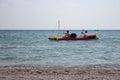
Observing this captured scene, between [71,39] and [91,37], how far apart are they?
4.34m

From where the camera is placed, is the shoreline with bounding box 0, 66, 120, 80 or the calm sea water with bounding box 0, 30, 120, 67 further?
the calm sea water with bounding box 0, 30, 120, 67

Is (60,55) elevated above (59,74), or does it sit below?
below

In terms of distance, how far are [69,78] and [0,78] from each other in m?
2.94

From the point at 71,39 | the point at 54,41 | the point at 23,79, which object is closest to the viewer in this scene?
the point at 23,79

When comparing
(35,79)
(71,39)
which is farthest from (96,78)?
(71,39)

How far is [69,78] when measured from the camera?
480 inches

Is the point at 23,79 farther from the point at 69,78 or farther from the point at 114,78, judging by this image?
the point at 114,78

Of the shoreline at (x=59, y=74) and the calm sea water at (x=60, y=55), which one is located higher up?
the shoreline at (x=59, y=74)

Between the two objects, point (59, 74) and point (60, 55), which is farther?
point (60, 55)

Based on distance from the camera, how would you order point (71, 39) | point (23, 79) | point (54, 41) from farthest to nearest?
point (54, 41) → point (71, 39) → point (23, 79)

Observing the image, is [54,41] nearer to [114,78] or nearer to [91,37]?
[91,37]

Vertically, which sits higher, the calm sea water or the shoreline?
the shoreline

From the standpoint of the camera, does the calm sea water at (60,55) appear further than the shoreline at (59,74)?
Yes

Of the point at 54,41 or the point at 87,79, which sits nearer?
the point at 87,79
